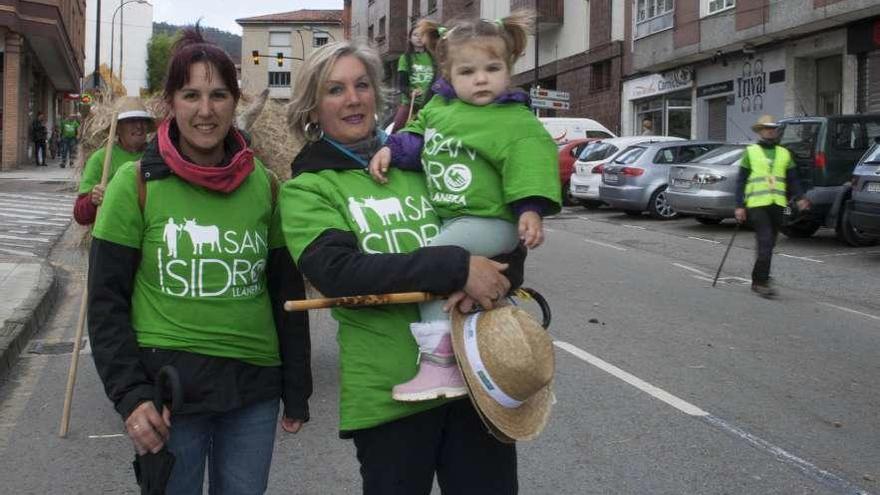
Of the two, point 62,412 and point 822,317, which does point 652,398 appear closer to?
point 62,412

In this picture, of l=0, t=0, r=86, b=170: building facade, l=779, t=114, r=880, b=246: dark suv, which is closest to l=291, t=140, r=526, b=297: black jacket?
l=779, t=114, r=880, b=246: dark suv

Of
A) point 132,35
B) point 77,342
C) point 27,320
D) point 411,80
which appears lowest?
point 27,320

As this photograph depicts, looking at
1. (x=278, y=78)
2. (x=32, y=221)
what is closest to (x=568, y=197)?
(x=32, y=221)

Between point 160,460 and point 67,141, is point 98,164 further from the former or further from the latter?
point 67,141

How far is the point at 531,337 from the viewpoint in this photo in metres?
2.45

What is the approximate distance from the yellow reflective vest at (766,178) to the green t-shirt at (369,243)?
31.6ft

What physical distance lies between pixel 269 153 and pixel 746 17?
74.7 ft

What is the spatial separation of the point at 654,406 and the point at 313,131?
4090 millimetres

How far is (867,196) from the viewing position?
14133mm

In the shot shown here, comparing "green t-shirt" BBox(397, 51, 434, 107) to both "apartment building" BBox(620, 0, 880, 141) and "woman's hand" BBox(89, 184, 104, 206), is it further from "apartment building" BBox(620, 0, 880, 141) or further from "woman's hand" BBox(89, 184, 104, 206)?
"apartment building" BBox(620, 0, 880, 141)

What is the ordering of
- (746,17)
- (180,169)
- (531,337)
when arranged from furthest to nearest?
1. (746,17)
2. (180,169)
3. (531,337)

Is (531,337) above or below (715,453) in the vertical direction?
above

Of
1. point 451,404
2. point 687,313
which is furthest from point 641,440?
point 687,313

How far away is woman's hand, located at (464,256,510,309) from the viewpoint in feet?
8.12
